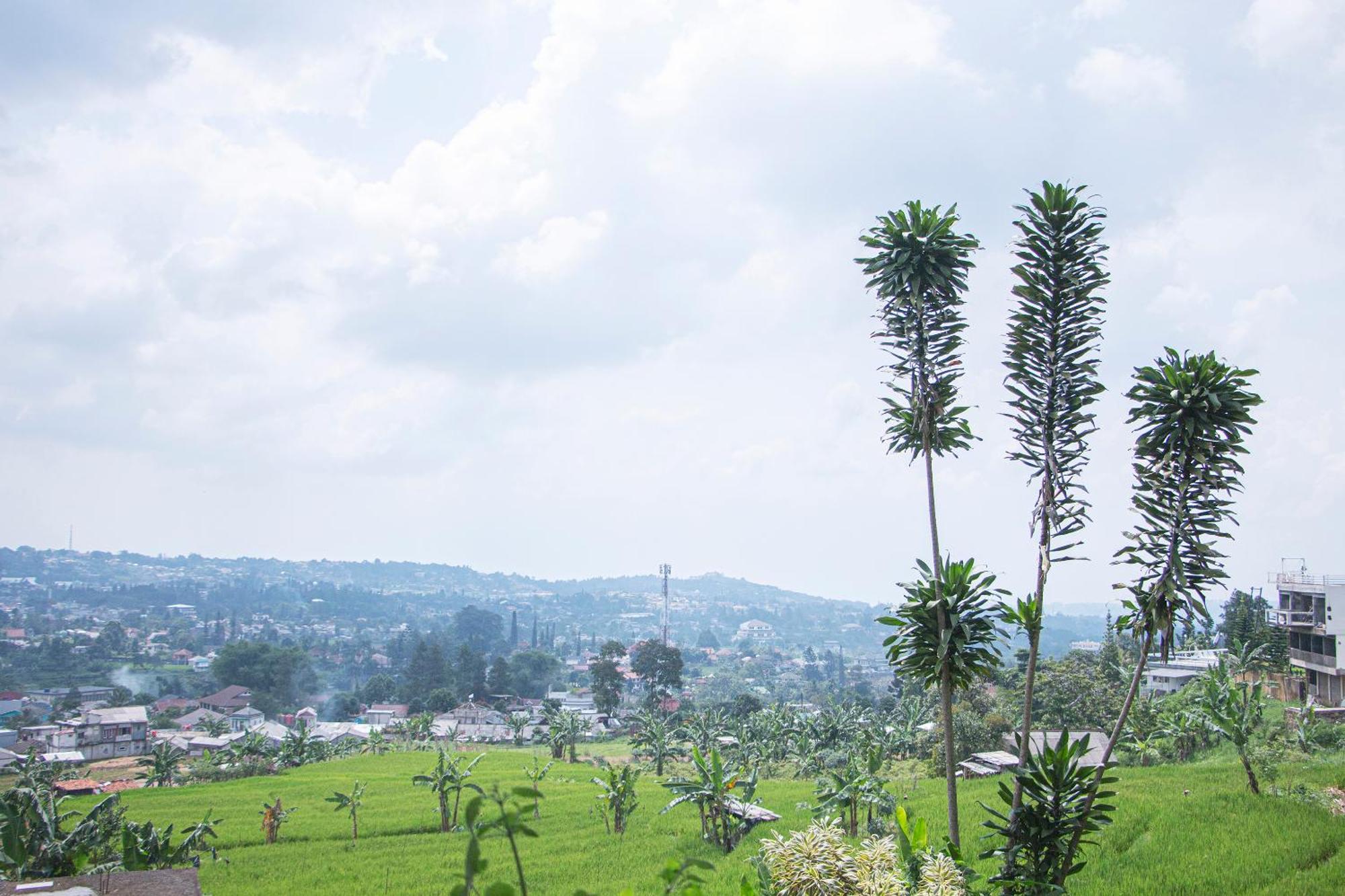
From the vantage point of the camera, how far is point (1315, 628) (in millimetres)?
37094

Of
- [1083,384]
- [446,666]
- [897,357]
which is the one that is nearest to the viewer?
[1083,384]

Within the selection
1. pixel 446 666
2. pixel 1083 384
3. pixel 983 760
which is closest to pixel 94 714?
pixel 446 666

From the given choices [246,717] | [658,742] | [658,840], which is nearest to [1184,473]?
[658,840]

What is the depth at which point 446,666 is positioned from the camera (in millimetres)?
98875

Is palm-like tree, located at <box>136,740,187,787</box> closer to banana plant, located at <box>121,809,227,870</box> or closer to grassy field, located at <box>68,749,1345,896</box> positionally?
grassy field, located at <box>68,749,1345,896</box>

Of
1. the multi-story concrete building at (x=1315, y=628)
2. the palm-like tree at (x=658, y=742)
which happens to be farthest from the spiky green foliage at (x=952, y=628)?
the multi-story concrete building at (x=1315, y=628)

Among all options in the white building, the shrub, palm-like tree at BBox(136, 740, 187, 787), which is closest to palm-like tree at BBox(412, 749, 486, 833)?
the shrub

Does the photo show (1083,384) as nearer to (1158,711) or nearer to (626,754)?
(1158,711)

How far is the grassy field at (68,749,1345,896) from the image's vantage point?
14.5 metres

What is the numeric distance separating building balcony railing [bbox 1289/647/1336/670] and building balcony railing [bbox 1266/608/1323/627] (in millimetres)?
1250

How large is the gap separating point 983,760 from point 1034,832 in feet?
61.7

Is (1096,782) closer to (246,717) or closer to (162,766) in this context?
(162,766)

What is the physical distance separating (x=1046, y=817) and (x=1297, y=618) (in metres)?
34.3

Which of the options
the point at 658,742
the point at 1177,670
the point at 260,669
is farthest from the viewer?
the point at 260,669
